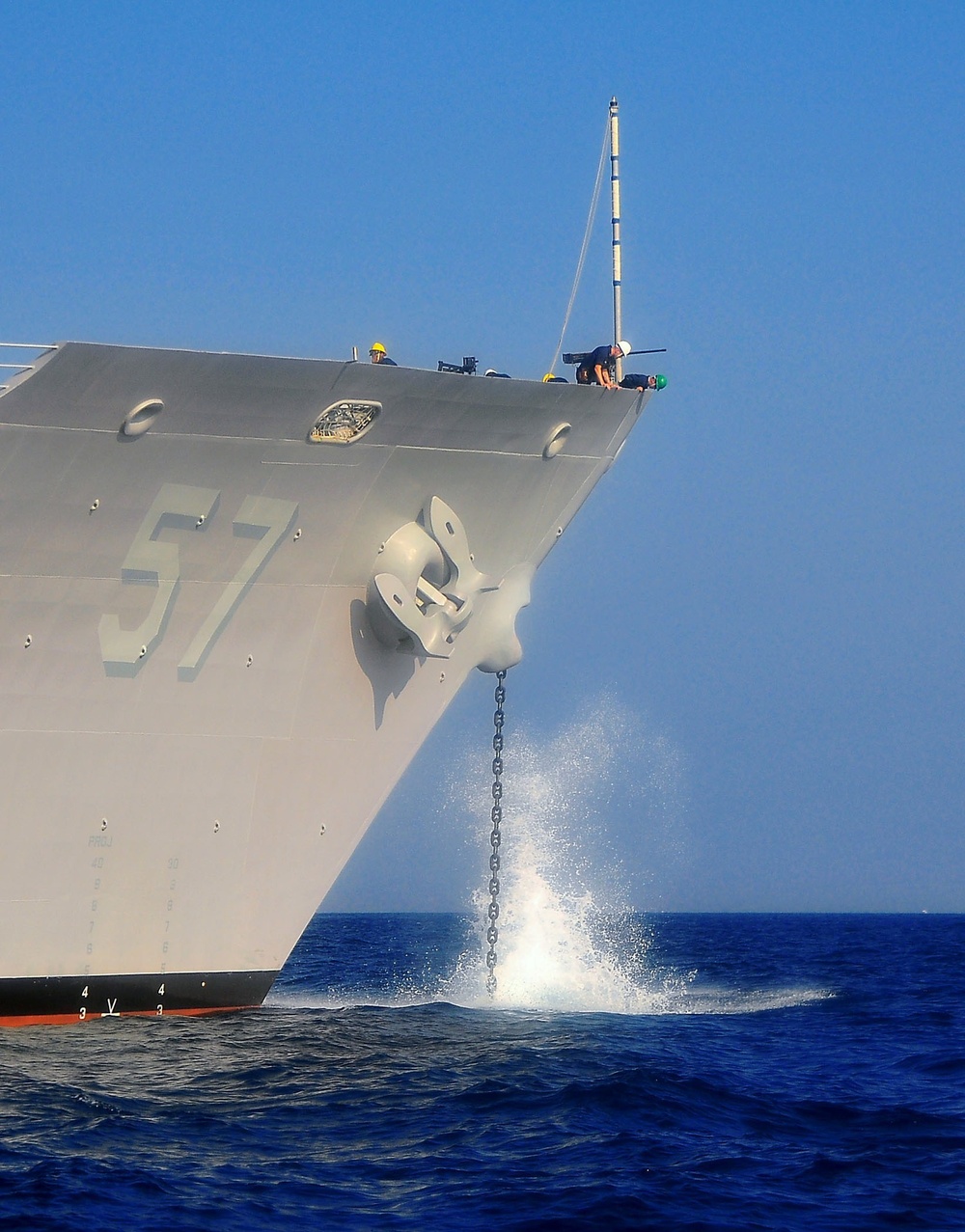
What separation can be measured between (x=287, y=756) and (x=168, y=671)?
195 cm

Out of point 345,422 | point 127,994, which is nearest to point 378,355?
point 345,422

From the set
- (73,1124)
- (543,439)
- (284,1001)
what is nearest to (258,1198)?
(73,1124)

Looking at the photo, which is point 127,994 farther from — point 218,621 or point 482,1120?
point 482,1120

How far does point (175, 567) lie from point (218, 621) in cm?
84

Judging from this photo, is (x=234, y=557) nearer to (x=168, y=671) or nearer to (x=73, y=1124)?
(x=168, y=671)

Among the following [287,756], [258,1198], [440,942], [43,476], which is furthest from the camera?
[440,942]

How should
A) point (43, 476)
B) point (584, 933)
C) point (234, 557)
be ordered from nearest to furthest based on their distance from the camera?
point (43, 476), point (234, 557), point (584, 933)

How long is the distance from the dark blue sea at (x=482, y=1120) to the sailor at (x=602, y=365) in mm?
7768

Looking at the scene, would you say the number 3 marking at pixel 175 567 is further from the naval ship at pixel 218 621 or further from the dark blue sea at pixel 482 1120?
the dark blue sea at pixel 482 1120

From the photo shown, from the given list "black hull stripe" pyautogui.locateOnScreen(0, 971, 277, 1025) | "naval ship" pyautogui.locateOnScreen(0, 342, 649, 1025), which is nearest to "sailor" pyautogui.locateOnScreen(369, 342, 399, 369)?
"naval ship" pyautogui.locateOnScreen(0, 342, 649, 1025)

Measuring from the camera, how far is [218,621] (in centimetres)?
1633

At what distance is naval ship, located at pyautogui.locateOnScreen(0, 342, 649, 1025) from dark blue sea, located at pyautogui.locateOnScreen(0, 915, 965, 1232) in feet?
4.13

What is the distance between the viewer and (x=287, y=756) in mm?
17391

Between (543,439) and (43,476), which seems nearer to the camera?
(43,476)
